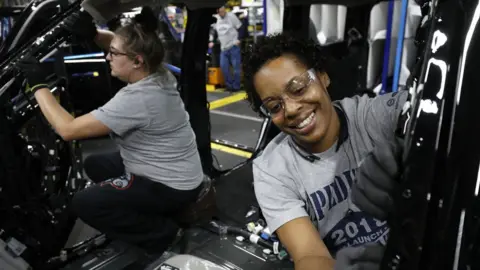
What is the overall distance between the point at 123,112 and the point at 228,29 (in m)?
7.17

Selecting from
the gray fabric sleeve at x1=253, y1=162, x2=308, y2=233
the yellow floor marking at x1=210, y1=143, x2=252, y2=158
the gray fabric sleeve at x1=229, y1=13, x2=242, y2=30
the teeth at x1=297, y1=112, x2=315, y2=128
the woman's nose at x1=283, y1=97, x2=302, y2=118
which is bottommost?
the yellow floor marking at x1=210, y1=143, x2=252, y2=158

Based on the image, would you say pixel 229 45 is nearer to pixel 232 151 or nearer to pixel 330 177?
pixel 232 151

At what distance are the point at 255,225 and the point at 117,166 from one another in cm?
112

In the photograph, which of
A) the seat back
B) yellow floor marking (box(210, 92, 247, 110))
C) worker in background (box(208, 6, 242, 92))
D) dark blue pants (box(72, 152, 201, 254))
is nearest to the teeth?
dark blue pants (box(72, 152, 201, 254))

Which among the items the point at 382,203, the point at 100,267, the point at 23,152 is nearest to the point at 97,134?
the point at 23,152

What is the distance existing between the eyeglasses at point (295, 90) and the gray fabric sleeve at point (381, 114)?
0.26 m

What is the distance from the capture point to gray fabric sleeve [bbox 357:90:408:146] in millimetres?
1356

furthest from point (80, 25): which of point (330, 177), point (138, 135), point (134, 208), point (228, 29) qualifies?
point (228, 29)

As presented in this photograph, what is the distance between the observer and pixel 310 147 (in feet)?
4.79

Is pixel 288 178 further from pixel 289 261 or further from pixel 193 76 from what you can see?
pixel 193 76

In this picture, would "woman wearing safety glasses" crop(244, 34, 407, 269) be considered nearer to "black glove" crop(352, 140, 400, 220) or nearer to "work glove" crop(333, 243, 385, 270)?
"work glove" crop(333, 243, 385, 270)

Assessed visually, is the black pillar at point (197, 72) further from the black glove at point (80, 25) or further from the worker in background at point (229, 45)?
the worker in background at point (229, 45)

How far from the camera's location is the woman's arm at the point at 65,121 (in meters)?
2.23

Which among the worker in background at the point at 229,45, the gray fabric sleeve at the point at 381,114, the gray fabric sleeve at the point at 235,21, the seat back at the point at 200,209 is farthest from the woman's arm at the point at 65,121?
the gray fabric sleeve at the point at 235,21
